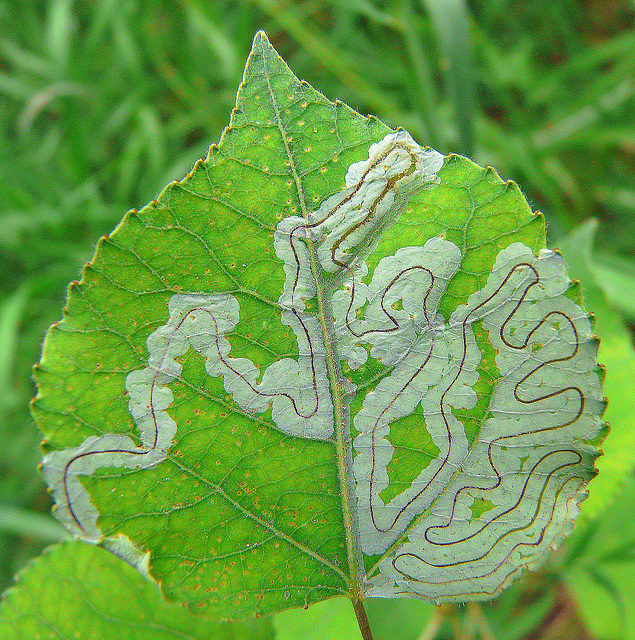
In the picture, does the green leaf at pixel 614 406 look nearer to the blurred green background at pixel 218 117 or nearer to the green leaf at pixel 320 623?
the green leaf at pixel 320 623

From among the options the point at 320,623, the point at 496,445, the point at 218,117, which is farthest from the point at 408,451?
the point at 218,117

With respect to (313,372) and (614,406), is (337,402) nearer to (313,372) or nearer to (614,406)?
(313,372)

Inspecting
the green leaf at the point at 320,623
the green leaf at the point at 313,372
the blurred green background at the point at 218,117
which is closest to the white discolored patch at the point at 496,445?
the green leaf at the point at 313,372

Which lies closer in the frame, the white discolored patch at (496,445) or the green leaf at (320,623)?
the white discolored patch at (496,445)

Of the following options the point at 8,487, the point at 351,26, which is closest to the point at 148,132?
the point at 351,26

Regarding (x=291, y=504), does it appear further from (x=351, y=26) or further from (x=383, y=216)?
(x=351, y=26)

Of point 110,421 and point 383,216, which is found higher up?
point 383,216

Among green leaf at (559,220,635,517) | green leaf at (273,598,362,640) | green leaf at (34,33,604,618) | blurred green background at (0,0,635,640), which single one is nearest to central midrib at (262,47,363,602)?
green leaf at (34,33,604,618)

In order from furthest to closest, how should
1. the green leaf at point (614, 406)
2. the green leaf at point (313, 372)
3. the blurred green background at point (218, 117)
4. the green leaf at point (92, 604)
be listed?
the blurred green background at point (218, 117), the green leaf at point (614, 406), the green leaf at point (92, 604), the green leaf at point (313, 372)

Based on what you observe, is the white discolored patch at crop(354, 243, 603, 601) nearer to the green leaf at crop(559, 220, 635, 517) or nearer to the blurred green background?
the green leaf at crop(559, 220, 635, 517)
